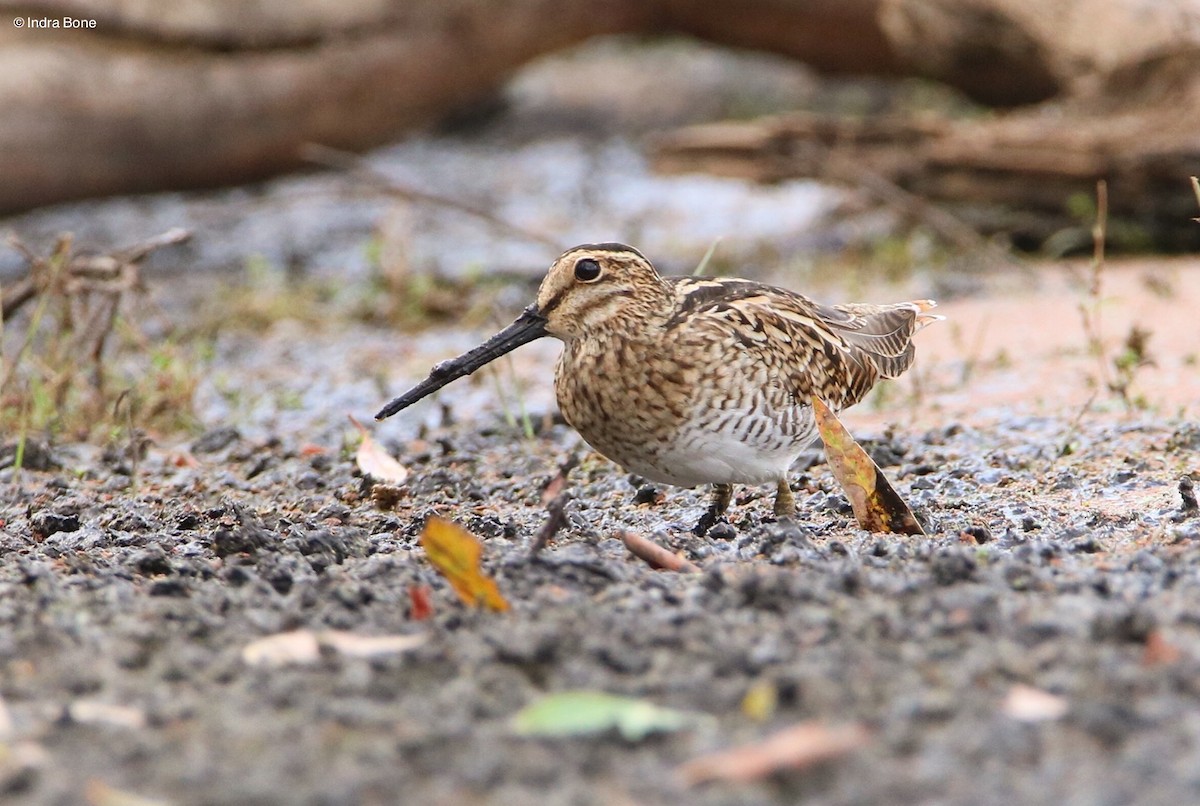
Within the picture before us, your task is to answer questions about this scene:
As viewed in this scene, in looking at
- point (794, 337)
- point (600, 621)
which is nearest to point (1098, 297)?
point (794, 337)

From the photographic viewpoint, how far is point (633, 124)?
1678 centimetres

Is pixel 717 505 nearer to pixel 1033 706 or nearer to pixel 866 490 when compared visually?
pixel 866 490

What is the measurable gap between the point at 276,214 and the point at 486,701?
10779 mm

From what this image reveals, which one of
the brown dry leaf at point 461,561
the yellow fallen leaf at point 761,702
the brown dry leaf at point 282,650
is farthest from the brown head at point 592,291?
the yellow fallen leaf at point 761,702

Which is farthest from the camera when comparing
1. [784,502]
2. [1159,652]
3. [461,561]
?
[784,502]

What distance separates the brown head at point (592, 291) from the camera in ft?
16.1

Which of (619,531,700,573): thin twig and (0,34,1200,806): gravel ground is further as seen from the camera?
(619,531,700,573): thin twig

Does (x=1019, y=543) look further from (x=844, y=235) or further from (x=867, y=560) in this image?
(x=844, y=235)

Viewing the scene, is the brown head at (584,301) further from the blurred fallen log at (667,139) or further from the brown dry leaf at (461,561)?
the blurred fallen log at (667,139)

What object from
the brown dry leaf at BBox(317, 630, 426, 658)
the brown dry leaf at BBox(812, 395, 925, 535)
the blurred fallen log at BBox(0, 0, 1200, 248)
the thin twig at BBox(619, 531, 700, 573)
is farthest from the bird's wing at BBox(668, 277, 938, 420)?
the blurred fallen log at BBox(0, 0, 1200, 248)

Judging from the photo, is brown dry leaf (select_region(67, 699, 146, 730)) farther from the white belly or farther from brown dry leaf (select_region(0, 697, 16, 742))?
the white belly

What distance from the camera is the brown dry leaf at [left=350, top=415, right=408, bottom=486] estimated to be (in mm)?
5324

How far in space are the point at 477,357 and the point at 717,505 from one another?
3.00ft

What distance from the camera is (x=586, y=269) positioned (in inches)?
194
